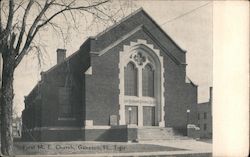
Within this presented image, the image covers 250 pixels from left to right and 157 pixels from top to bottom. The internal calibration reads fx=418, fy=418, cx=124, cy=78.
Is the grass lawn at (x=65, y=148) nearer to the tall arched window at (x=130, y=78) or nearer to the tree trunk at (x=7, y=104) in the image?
the tree trunk at (x=7, y=104)

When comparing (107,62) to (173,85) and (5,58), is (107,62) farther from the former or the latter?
(5,58)

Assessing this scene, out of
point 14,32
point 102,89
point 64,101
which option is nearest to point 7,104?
point 14,32

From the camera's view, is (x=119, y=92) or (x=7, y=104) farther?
(x=119, y=92)

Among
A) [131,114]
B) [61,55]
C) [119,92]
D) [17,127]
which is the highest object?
[61,55]

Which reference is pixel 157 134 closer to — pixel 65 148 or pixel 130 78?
pixel 130 78

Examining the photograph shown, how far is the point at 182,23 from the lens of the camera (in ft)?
39.8

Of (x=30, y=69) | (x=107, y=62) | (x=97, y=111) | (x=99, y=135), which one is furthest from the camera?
(x=107, y=62)

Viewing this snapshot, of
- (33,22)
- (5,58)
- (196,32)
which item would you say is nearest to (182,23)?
(196,32)

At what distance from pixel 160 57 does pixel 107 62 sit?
2.45 m

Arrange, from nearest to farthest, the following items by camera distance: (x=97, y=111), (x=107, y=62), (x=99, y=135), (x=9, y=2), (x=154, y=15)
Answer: (x=9, y=2) < (x=154, y=15) < (x=99, y=135) < (x=97, y=111) < (x=107, y=62)

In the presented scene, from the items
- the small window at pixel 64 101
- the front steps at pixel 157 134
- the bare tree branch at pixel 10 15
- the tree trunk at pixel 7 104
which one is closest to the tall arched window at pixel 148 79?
the front steps at pixel 157 134

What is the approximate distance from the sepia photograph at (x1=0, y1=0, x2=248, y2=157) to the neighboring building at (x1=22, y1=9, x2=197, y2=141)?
1.8 inches

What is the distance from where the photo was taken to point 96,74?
1686cm

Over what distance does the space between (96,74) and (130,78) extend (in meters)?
2.59
